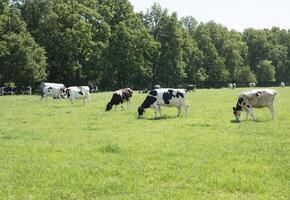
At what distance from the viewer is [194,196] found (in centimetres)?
945

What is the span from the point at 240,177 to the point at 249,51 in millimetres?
131768

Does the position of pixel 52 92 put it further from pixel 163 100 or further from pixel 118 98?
pixel 163 100

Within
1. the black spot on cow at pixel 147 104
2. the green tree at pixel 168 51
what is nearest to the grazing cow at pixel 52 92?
the black spot on cow at pixel 147 104

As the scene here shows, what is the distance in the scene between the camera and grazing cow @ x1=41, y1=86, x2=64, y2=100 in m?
51.4

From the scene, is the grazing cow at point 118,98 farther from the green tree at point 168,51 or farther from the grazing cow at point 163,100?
the green tree at point 168,51

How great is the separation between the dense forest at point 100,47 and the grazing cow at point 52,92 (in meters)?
18.9

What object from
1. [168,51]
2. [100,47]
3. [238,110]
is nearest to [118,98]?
[238,110]

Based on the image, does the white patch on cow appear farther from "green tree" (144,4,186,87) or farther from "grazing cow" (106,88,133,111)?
"green tree" (144,4,186,87)

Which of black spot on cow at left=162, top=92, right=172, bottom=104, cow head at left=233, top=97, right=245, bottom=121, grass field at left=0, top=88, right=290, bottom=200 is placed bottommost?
grass field at left=0, top=88, right=290, bottom=200

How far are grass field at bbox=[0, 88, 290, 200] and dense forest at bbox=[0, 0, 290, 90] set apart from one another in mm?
54098

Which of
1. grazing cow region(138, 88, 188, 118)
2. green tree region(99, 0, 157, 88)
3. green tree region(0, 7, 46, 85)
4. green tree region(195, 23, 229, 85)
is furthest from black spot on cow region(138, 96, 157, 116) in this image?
green tree region(195, 23, 229, 85)

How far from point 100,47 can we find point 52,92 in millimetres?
30168

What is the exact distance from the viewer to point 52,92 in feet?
171

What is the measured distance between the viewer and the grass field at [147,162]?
9.90 metres
